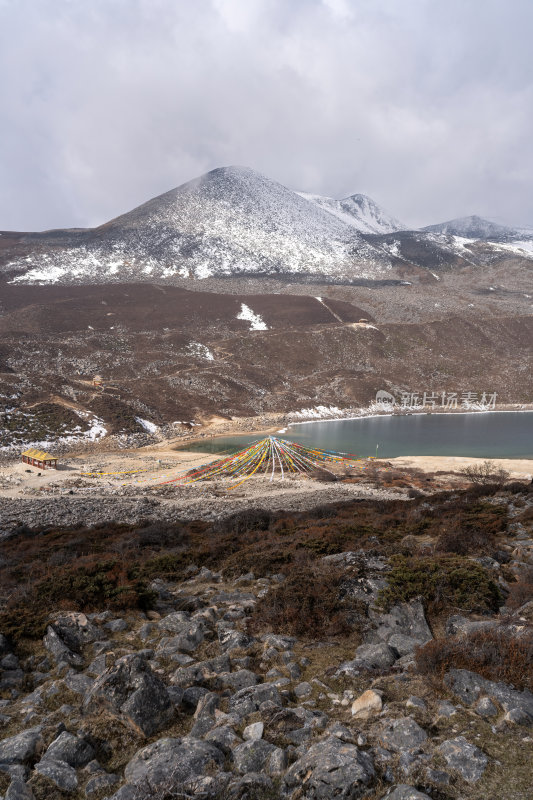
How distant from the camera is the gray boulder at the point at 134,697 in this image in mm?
5770

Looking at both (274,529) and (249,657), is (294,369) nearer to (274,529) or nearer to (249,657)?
(274,529)

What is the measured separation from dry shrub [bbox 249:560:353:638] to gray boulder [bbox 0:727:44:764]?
4303mm

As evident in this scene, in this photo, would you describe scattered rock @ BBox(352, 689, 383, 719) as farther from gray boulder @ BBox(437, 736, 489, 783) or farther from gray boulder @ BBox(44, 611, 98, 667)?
gray boulder @ BBox(44, 611, 98, 667)

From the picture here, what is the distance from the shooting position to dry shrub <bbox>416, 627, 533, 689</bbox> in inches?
238

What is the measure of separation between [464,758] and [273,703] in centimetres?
247

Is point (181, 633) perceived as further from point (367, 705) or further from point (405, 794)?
point (405, 794)

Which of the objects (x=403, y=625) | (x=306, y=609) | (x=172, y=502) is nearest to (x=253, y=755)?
(x=306, y=609)

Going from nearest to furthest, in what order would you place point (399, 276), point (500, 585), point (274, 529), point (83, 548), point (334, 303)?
point (500, 585), point (83, 548), point (274, 529), point (334, 303), point (399, 276)

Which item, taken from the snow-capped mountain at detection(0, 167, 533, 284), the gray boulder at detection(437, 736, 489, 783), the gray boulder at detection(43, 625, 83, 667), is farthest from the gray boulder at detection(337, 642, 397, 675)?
the snow-capped mountain at detection(0, 167, 533, 284)

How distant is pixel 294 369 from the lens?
97938 mm

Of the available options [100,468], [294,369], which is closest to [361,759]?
[100,468]

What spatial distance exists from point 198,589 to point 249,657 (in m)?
4.96

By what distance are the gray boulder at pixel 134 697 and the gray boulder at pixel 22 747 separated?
0.70 meters

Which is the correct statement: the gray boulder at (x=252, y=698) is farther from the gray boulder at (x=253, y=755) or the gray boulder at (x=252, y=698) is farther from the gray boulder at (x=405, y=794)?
the gray boulder at (x=405, y=794)
